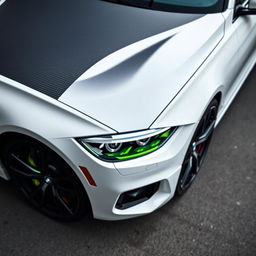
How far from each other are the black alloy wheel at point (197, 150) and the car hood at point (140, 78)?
41 cm

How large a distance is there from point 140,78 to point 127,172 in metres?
0.56

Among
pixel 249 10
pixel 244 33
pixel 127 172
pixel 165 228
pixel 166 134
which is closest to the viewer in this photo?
pixel 127 172

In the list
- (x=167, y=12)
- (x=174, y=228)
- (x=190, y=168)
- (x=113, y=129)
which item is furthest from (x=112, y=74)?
(x=174, y=228)

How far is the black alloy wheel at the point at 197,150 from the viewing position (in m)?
2.52

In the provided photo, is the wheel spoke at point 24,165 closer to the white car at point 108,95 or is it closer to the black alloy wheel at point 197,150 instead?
the white car at point 108,95

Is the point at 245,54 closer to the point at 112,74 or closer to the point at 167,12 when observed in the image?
the point at 167,12

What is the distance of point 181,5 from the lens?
252 cm

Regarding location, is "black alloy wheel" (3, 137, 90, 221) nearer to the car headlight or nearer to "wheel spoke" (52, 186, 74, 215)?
"wheel spoke" (52, 186, 74, 215)

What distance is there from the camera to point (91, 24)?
2.42 m

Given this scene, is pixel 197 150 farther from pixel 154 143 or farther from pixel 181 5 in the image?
pixel 181 5

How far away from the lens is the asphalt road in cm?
248

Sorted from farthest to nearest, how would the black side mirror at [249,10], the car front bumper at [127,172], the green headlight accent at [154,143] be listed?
the black side mirror at [249,10]
the green headlight accent at [154,143]
the car front bumper at [127,172]

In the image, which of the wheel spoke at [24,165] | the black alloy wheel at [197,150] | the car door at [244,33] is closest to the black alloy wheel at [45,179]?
the wheel spoke at [24,165]

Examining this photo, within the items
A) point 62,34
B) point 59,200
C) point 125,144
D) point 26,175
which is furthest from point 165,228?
point 62,34
